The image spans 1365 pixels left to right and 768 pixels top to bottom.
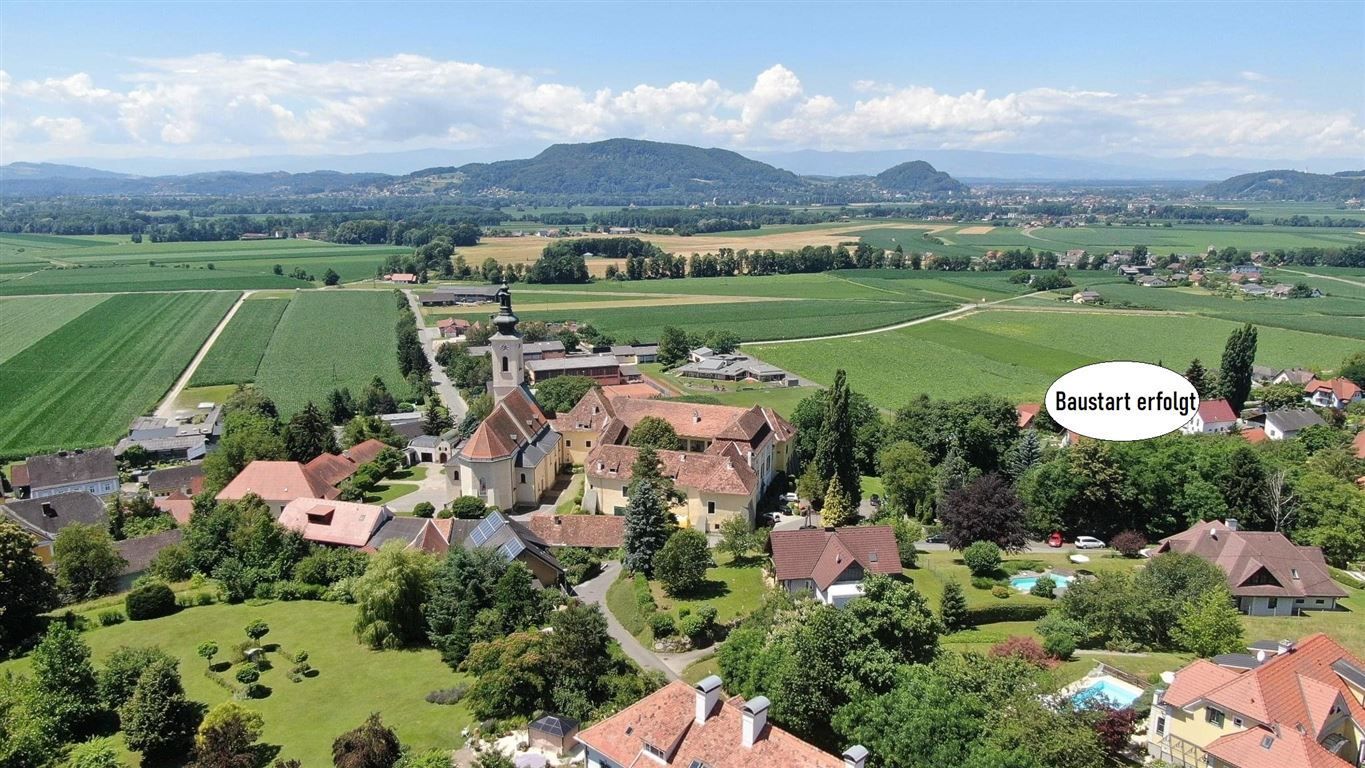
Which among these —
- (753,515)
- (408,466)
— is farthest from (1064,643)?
(408,466)

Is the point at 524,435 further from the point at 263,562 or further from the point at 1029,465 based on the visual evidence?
the point at 1029,465

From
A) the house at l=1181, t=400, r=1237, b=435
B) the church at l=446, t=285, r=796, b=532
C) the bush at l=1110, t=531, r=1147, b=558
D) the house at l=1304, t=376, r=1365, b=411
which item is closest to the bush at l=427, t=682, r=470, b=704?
the church at l=446, t=285, r=796, b=532

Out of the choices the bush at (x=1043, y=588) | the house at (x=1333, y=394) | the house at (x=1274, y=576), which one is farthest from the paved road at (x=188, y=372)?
the house at (x=1333, y=394)

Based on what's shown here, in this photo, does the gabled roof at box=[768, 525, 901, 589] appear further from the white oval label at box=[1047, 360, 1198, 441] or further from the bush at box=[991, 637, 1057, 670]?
the white oval label at box=[1047, 360, 1198, 441]

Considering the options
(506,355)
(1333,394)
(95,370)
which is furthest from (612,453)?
(95,370)

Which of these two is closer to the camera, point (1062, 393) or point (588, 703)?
point (1062, 393)

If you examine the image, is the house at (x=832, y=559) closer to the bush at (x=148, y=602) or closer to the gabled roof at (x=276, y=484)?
the bush at (x=148, y=602)
